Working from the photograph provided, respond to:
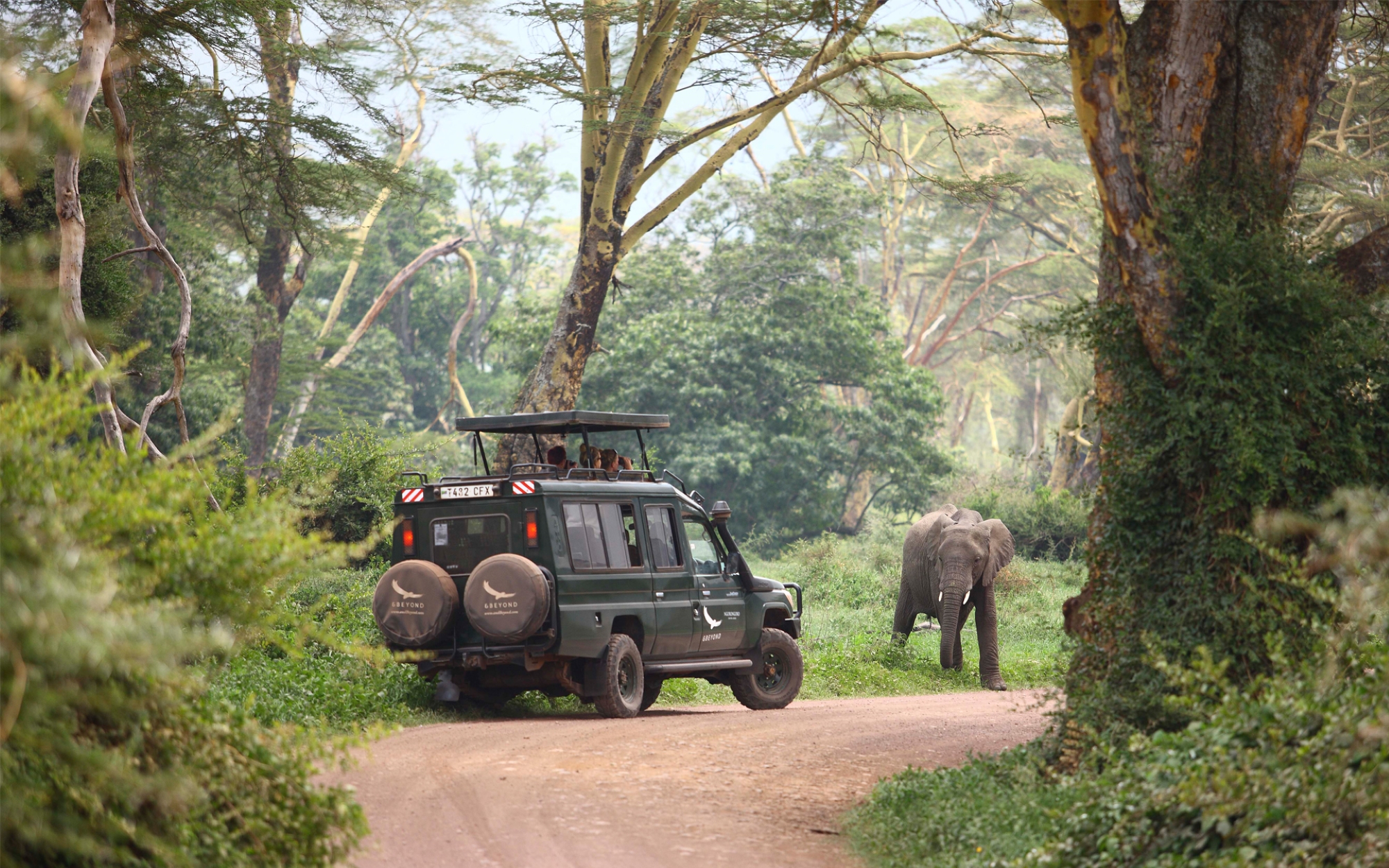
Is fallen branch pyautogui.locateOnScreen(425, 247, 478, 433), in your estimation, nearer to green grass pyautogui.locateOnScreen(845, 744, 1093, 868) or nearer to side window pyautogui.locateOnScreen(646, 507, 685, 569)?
side window pyautogui.locateOnScreen(646, 507, 685, 569)

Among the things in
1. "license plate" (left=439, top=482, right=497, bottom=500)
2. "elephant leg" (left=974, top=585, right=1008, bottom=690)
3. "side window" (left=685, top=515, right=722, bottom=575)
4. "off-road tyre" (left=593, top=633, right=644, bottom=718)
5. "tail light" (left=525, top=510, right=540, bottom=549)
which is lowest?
"elephant leg" (left=974, top=585, right=1008, bottom=690)

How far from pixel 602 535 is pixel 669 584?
0.99 meters

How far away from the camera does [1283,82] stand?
8.11m

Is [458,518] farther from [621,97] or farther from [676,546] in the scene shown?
[621,97]

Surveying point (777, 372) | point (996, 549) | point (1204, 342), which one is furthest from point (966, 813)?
point (777, 372)

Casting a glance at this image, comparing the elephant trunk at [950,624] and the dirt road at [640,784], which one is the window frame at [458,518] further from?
the elephant trunk at [950,624]

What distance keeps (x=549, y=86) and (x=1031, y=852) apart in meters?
16.1

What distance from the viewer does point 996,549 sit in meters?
18.7

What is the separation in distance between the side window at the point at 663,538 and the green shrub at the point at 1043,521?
65.1ft

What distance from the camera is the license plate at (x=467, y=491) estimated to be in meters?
11.7

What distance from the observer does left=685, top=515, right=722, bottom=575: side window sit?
43.0 ft

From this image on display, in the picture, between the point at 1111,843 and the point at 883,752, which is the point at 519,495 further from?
the point at 1111,843

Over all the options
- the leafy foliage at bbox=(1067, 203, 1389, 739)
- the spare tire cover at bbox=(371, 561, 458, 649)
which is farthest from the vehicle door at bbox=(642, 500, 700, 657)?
the leafy foliage at bbox=(1067, 203, 1389, 739)

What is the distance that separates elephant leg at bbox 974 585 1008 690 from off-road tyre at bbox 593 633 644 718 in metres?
6.71
